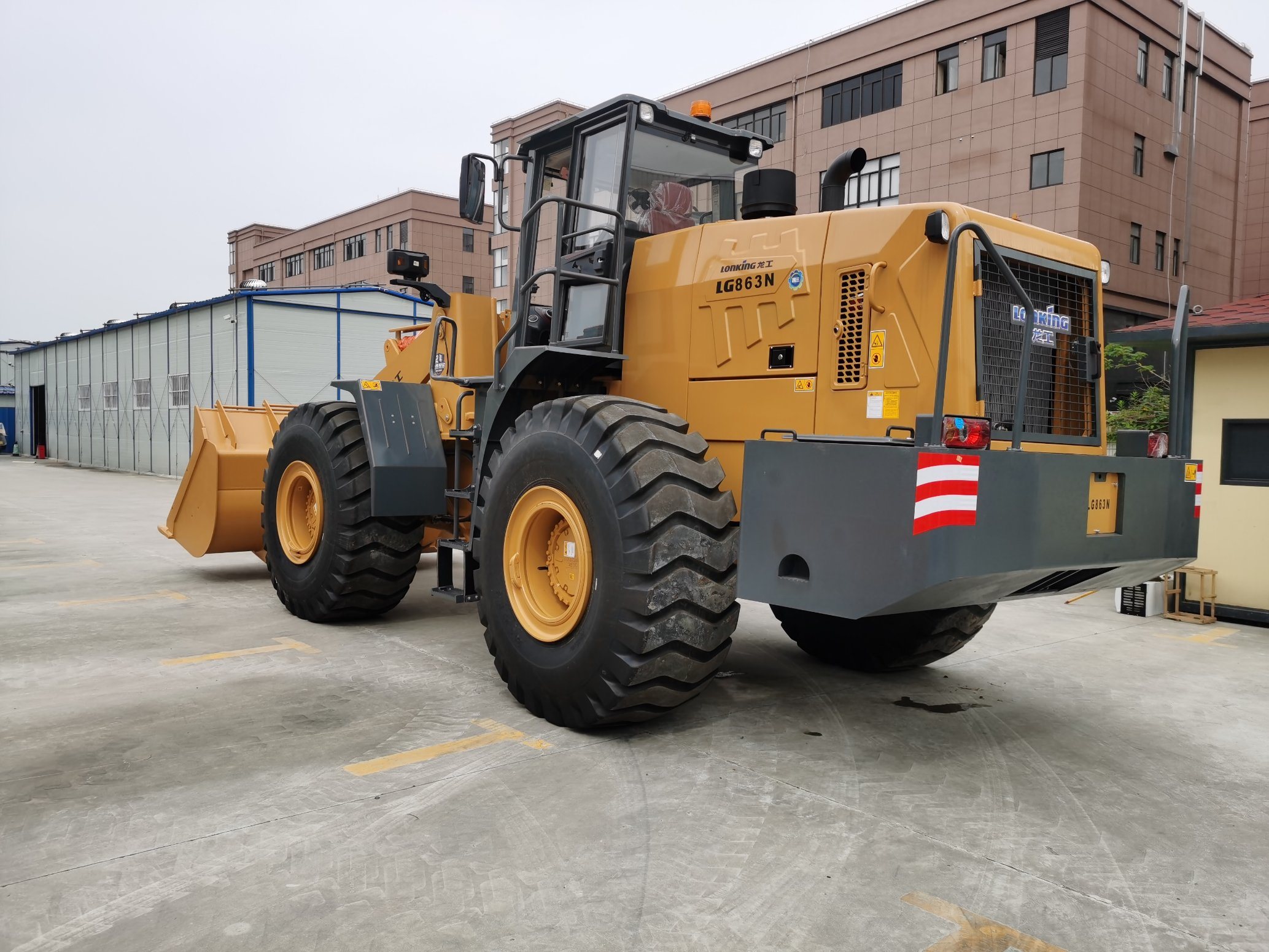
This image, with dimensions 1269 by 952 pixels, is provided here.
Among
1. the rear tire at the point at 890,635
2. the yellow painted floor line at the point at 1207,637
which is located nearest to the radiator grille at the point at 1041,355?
the rear tire at the point at 890,635

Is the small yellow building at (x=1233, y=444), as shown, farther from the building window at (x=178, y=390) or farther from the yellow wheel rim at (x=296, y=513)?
the building window at (x=178, y=390)

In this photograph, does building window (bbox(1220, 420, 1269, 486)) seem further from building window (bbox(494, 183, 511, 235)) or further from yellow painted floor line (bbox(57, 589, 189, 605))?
yellow painted floor line (bbox(57, 589, 189, 605))

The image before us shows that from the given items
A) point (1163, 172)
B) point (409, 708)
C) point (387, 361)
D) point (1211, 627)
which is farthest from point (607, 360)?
point (1163, 172)

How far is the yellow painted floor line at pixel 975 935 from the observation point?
9.63 ft

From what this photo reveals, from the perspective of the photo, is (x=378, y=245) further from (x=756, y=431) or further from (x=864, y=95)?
(x=756, y=431)

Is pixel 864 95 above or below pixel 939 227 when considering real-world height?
above

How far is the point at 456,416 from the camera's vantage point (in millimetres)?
7188

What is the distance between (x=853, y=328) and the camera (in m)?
4.74

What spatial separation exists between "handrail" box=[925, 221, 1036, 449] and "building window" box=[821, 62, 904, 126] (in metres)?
27.1

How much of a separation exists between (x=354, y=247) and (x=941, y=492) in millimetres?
58887

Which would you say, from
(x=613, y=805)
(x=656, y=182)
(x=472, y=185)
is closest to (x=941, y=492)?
(x=613, y=805)

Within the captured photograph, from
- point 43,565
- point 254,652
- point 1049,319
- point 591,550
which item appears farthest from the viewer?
point 43,565

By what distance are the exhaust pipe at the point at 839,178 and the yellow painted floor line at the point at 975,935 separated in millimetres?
3126

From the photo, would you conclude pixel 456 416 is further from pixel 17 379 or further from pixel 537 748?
pixel 17 379
